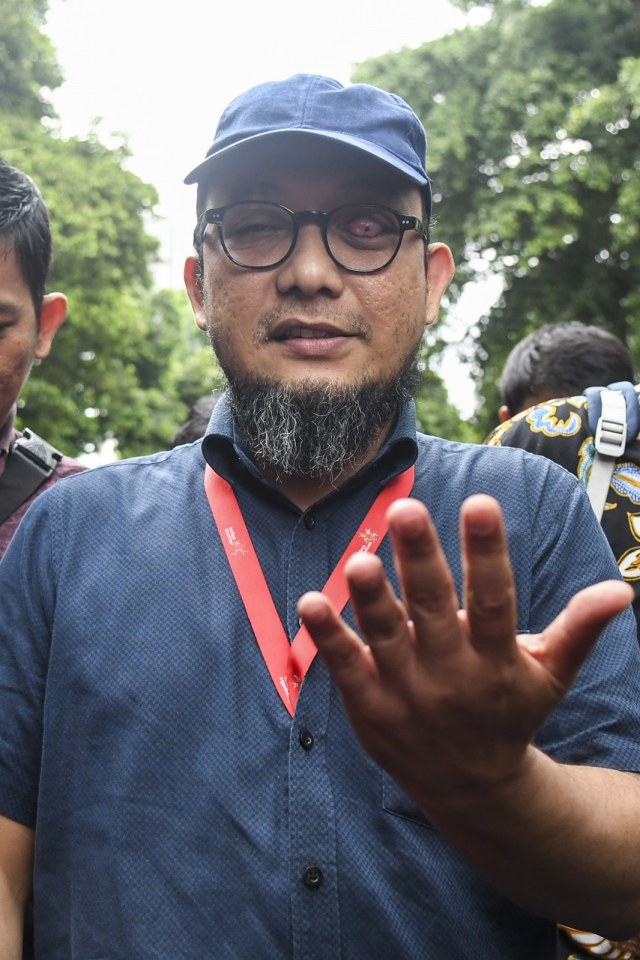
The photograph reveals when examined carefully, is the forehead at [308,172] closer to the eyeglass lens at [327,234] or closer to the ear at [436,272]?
the eyeglass lens at [327,234]

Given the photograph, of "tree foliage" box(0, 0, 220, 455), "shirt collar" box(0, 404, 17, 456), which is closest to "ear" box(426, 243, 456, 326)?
"shirt collar" box(0, 404, 17, 456)

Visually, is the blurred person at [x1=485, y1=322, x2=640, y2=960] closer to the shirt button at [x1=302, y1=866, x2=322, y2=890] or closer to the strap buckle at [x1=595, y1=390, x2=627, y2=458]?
the strap buckle at [x1=595, y1=390, x2=627, y2=458]

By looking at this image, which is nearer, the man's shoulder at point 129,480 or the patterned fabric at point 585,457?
the man's shoulder at point 129,480

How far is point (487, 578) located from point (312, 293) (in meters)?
1.01

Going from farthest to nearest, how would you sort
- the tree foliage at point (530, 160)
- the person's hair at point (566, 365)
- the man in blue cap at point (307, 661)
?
1. the tree foliage at point (530, 160)
2. the person's hair at point (566, 365)
3. the man in blue cap at point (307, 661)

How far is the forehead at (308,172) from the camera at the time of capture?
222 cm

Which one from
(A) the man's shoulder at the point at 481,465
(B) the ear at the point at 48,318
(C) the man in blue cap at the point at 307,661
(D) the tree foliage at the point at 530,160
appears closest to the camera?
(C) the man in blue cap at the point at 307,661

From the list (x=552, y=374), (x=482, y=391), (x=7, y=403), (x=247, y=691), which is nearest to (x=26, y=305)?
(x=7, y=403)

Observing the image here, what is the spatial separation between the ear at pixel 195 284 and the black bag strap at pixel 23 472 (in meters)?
0.81

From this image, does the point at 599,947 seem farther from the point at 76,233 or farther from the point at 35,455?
the point at 76,233

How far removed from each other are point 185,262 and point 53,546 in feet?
2.61

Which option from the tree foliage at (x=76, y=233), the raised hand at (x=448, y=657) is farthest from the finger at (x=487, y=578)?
the tree foliage at (x=76, y=233)

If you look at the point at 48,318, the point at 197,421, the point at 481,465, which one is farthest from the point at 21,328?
the point at 197,421

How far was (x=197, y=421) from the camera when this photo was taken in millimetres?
5285
